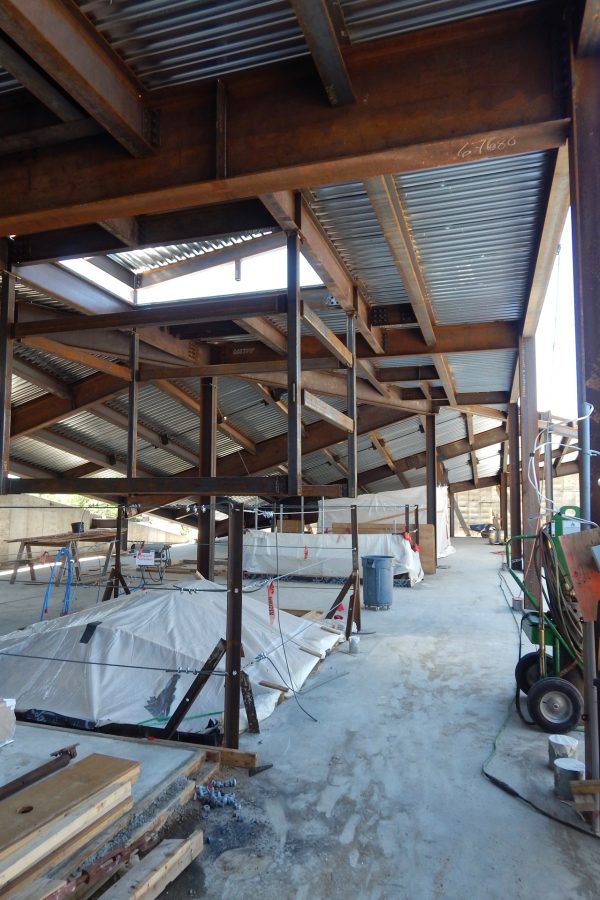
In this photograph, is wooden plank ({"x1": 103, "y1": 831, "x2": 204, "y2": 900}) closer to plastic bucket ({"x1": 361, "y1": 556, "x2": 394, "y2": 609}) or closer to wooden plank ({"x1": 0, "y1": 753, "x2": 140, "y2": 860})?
wooden plank ({"x1": 0, "y1": 753, "x2": 140, "y2": 860})

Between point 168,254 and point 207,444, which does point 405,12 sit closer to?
point 168,254

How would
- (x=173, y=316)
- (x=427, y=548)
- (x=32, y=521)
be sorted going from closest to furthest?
1. (x=173, y=316)
2. (x=427, y=548)
3. (x=32, y=521)

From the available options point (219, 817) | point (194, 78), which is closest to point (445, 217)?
point (194, 78)

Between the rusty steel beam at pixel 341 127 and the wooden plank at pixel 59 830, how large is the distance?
3981 millimetres

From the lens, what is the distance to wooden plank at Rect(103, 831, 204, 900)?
2.64m

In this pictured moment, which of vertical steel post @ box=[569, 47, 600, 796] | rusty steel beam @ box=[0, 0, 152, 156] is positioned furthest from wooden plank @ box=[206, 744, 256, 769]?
rusty steel beam @ box=[0, 0, 152, 156]

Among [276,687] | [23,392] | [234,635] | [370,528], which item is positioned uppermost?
[23,392]

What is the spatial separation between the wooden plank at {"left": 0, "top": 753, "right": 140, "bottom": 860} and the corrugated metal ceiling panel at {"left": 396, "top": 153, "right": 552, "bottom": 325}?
16.3 ft

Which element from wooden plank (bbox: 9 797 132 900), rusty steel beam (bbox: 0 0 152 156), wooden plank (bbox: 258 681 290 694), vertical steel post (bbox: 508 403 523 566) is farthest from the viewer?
vertical steel post (bbox: 508 403 523 566)

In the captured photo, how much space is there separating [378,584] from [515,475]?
5.49 m

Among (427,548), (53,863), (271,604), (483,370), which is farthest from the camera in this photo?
(427,548)

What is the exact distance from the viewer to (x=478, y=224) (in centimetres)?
581

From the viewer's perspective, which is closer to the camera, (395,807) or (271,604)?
(395,807)

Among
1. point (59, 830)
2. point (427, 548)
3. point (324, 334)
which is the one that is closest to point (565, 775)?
point (59, 830)
